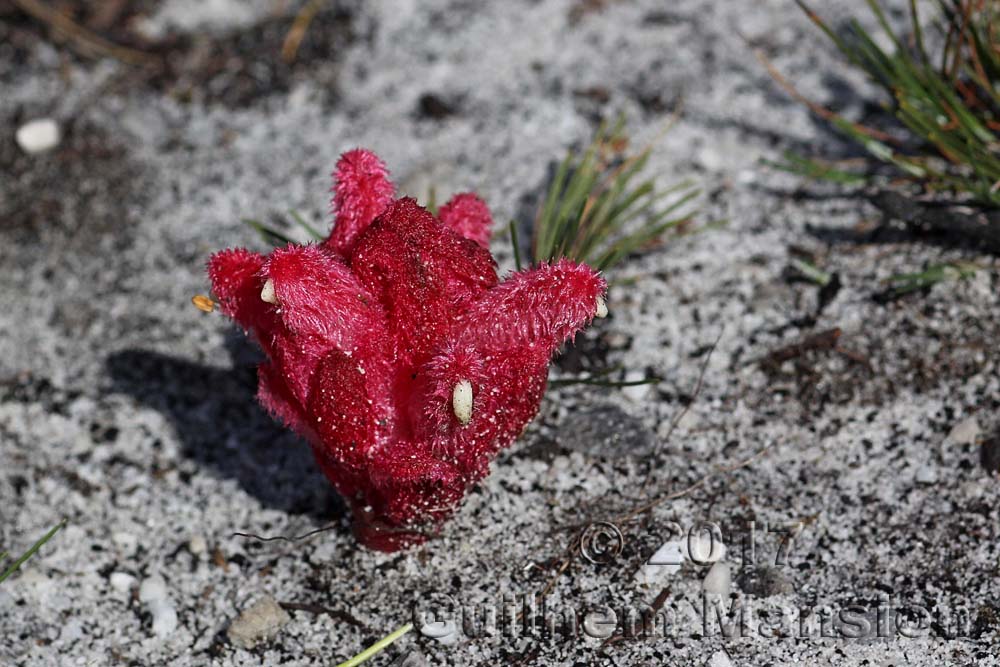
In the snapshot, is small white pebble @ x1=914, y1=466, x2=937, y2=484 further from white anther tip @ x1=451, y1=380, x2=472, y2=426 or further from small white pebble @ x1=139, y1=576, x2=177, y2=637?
small white pebble @ x1=139, y1=576, x2=177, y2=637

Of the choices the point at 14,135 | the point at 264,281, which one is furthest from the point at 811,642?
the point at 14,135

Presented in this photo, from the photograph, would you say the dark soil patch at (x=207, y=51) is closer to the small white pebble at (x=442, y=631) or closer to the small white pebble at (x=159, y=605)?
the small white pebble at (x=159, y=605)

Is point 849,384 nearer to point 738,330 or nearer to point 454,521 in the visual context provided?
point 738,330

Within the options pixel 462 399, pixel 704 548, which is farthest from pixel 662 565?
pixel 462 399

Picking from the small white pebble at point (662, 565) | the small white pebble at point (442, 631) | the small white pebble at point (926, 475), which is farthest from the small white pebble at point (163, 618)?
the small white pebble at point (926, 475)

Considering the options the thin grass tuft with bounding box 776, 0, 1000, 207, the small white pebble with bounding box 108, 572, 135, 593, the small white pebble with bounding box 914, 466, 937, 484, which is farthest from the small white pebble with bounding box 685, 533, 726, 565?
the small white pebble with bounding box 108, 572, 135, 593

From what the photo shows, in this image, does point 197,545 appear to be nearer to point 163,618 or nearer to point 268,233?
point 163,618
